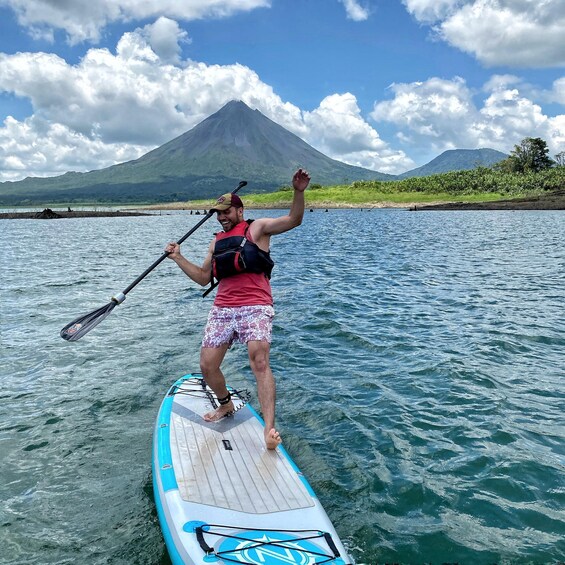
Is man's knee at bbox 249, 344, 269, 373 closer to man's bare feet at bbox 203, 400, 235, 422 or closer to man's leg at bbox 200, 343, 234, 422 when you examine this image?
man's leg at bbox 200, 343, 234, 422

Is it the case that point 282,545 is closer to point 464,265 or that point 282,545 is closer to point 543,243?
point 464,265

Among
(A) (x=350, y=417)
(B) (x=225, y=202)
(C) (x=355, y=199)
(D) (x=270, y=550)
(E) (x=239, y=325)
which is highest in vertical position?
(C) (x=355, y=199)

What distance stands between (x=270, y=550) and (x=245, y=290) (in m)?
3.35

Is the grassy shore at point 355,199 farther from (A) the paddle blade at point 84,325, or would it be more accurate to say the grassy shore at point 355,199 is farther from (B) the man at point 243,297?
(B) the man at point 243,297

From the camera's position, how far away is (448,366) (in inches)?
439

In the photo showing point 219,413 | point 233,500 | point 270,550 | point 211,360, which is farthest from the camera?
point 219,413

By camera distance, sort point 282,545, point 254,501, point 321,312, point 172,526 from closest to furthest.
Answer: point 282,545 < point 172,526 < point 254,501 < point 321,312

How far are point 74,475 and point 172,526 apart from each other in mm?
2873

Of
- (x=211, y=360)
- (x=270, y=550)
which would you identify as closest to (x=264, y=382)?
(x=211, y=360)

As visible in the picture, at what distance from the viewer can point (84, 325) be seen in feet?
29.8

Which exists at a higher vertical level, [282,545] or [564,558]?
[282,545]

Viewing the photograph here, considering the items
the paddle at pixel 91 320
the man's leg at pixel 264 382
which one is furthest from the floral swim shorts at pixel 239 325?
the paddle at pixel 91 320

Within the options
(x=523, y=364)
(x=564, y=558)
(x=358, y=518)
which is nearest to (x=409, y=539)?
(x=358, y=518)

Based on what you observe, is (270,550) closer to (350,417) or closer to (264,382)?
(264,382)
